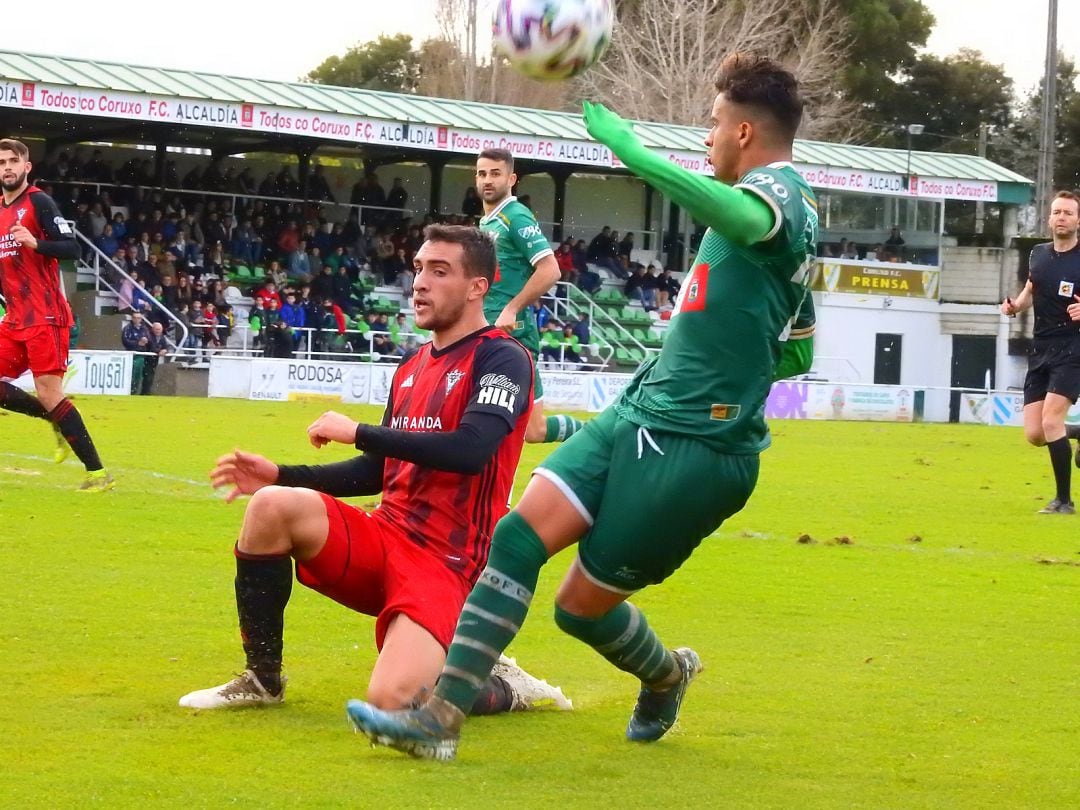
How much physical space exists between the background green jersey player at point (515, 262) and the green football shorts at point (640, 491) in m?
4.87

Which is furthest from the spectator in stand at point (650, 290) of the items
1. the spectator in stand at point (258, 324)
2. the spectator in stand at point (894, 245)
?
the spectator in stand at point (258, 324)

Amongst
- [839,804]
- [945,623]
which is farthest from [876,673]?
[839,804]

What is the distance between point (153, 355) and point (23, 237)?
57.6ft

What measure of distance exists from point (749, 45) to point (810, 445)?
37092mm

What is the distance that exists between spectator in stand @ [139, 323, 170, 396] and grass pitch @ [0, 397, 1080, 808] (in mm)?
16201

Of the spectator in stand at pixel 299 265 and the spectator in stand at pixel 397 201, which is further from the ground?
the spectator in stand at pixel 397 201

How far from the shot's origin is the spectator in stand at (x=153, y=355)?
28234 mm

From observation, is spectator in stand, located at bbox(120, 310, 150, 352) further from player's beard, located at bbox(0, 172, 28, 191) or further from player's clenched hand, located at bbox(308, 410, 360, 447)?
player's clenched hand, located at bbox(308, 410, 360, 447)

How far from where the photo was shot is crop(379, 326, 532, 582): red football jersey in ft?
17.9

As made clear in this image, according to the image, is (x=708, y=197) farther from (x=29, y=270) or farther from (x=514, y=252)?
(x=29, y=270)

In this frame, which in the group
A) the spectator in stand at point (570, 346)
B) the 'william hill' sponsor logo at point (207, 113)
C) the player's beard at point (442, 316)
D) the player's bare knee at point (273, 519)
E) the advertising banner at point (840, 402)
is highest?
the 'william hill' sponsor logo at point (207, 113)

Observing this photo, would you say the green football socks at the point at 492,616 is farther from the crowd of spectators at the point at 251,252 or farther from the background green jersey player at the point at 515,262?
the crowd of spectators at the point at 251,252

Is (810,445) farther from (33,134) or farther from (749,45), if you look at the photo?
(749,45)

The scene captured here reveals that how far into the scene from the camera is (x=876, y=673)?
6527 millimetres
